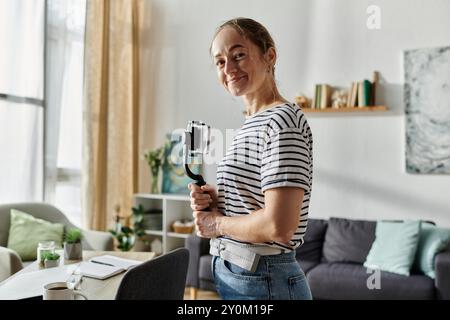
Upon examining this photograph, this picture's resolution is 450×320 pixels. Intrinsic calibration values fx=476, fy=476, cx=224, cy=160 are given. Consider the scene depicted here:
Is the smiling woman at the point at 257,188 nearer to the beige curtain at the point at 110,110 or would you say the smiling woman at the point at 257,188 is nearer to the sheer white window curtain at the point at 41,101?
the sheer white window curtain at the point at 41,101

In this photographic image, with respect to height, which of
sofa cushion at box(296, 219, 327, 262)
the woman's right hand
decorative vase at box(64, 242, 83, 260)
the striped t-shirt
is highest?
the striped t-shirt

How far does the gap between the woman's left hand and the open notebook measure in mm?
867

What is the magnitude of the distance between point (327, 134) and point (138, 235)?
1900 millimetres

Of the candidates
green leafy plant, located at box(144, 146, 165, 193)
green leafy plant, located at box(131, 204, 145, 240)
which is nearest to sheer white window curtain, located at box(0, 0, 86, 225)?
green leafy plant, located at box(131, 204, 145, 240)

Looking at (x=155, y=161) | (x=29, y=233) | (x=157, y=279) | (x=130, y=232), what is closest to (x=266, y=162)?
(x=157, y=279)

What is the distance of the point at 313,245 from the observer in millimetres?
3754

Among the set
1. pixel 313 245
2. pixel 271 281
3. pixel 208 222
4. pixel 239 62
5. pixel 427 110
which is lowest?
pixel 313 245

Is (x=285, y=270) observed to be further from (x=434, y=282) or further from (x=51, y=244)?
(x=434, y=282)

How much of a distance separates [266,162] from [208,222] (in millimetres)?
223

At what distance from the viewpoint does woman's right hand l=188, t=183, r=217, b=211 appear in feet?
3.72

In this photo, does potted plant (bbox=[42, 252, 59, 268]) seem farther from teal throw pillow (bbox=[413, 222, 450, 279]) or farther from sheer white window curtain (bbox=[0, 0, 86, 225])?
teal throw pillow (bbox=[413, 222, 450, 279])

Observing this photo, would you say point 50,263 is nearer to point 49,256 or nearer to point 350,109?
point 49,256

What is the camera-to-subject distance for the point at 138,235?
4273 mm

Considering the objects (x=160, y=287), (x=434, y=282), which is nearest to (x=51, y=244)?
(x=160, y=287)
